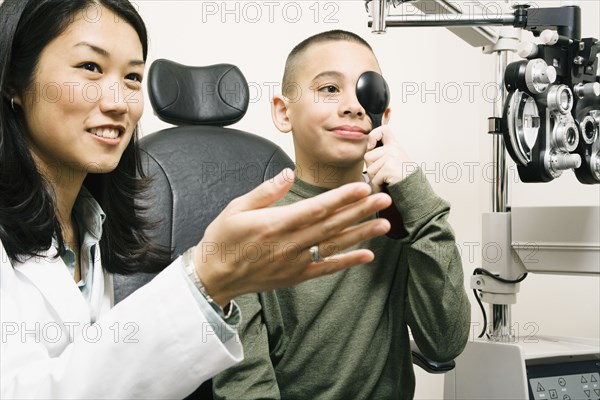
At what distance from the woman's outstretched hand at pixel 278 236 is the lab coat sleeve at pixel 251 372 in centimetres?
45

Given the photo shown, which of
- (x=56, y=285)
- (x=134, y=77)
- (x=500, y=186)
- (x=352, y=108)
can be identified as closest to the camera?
(x=56, y=285)

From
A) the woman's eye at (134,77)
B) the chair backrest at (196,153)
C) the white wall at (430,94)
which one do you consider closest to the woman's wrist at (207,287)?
the woman's eye at (134,77)

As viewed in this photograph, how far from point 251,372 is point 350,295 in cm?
21

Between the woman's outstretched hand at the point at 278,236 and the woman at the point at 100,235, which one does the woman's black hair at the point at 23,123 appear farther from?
the woman's outstretched hand at the point at 278,236

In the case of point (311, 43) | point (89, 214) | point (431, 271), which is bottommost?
point (431, 271)

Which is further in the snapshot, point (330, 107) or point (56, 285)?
point (330, 107)

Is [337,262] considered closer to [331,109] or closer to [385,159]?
[385,159]

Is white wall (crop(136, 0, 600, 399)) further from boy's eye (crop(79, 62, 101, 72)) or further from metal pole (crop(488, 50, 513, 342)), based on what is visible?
boy's eye (crop(79, 62, 101, 72))

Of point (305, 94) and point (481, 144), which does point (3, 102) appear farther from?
point (481, 144)

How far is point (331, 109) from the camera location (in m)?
1.14

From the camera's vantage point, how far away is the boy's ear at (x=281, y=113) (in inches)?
48.9

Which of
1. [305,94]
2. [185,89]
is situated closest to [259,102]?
[185,89]

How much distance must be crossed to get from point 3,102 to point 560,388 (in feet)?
3.70

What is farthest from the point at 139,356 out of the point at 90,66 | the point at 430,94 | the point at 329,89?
the point at 430,94
